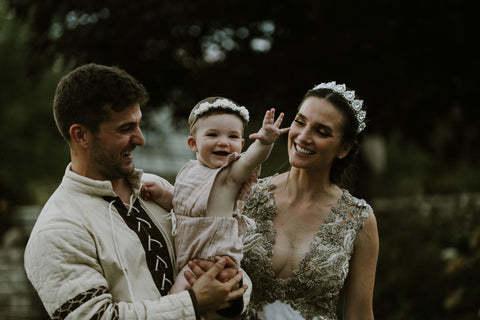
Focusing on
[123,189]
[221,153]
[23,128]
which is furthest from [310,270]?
[23,128]

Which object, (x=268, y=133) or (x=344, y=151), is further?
(x=344, y=151)

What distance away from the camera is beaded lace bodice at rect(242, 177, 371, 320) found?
3365 millimetres

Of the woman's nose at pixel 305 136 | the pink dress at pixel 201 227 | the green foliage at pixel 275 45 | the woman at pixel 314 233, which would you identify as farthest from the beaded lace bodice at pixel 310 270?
the green foliage at pixel 275 45

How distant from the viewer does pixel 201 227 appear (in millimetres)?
2678

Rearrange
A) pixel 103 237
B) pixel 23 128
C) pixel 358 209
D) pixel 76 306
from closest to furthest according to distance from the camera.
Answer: pixel 76 306
pixel 103 237
pixel 358 209
pixel 23 128

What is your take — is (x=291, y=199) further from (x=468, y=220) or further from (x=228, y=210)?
(x=468, y=220)

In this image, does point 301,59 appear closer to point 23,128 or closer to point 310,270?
point 310,270

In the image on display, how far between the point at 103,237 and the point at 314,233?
1.51 meters

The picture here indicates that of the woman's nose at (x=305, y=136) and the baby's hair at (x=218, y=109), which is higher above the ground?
the woman's nose at (x=305, y=136)

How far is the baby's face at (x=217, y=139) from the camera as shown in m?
2.76

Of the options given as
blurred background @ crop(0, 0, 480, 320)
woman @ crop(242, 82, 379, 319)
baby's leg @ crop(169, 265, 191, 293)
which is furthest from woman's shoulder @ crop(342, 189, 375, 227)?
blurred background @ crop(0, 0, 480, 320)

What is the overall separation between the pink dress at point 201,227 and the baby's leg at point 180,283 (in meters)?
0.07

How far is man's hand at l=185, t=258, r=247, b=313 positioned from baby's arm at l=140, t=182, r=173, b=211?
43cm

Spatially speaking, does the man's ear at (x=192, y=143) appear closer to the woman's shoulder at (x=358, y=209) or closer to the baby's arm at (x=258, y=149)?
the baby's arm at (x=258, y=149)
